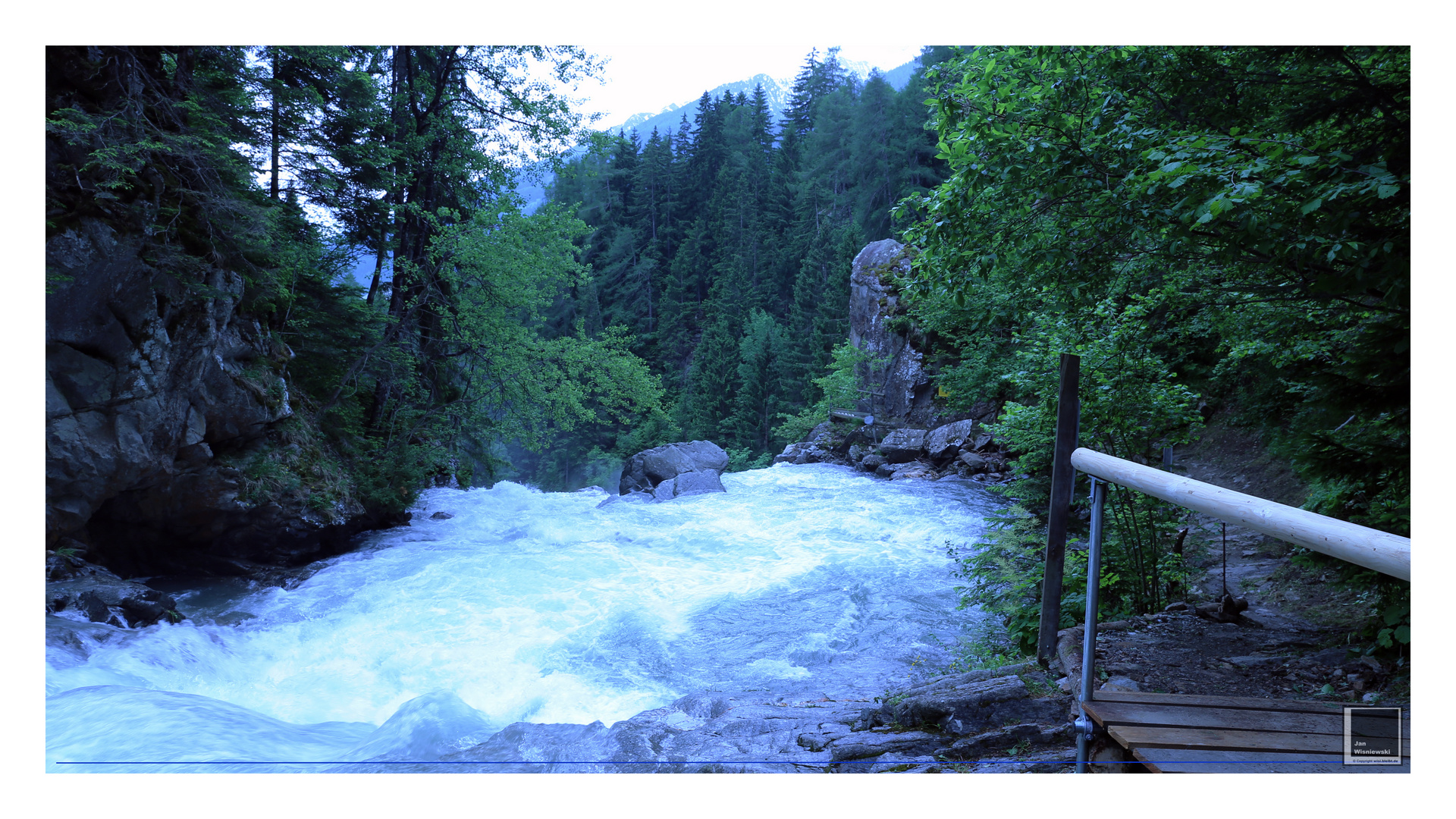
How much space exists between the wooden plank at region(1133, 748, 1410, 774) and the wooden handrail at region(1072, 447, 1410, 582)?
660 mm

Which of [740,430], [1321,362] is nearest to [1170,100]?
[1321,362]

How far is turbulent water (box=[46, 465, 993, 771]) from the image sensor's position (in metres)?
3.54

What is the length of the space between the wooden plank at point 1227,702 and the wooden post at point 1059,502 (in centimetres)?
111

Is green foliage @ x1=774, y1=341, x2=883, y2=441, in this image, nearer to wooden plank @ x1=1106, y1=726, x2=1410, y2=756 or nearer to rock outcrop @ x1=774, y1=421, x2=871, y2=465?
rock outcrop @ x1=774, y1=421, x2=871, y2=465

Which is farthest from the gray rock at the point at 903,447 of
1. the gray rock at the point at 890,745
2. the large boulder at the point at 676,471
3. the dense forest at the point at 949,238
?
the gray rock at the point at 890,745

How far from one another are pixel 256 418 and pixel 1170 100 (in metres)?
7.77

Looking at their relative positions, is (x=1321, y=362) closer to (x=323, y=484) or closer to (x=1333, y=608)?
(x=1333, y=608)

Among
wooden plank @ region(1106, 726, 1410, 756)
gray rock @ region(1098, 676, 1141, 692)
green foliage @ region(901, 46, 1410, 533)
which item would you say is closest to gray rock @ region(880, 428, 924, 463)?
green foliage @ region(901, 46, 1410, 533)

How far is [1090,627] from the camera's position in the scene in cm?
228

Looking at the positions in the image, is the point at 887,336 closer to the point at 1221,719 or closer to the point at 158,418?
the point at 158,418

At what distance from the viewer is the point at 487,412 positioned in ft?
34.9

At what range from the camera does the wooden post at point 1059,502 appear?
323 cm

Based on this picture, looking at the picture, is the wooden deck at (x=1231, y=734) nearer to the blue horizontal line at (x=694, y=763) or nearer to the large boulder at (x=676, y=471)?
the blue horizontal line at (x=694, y=763)
